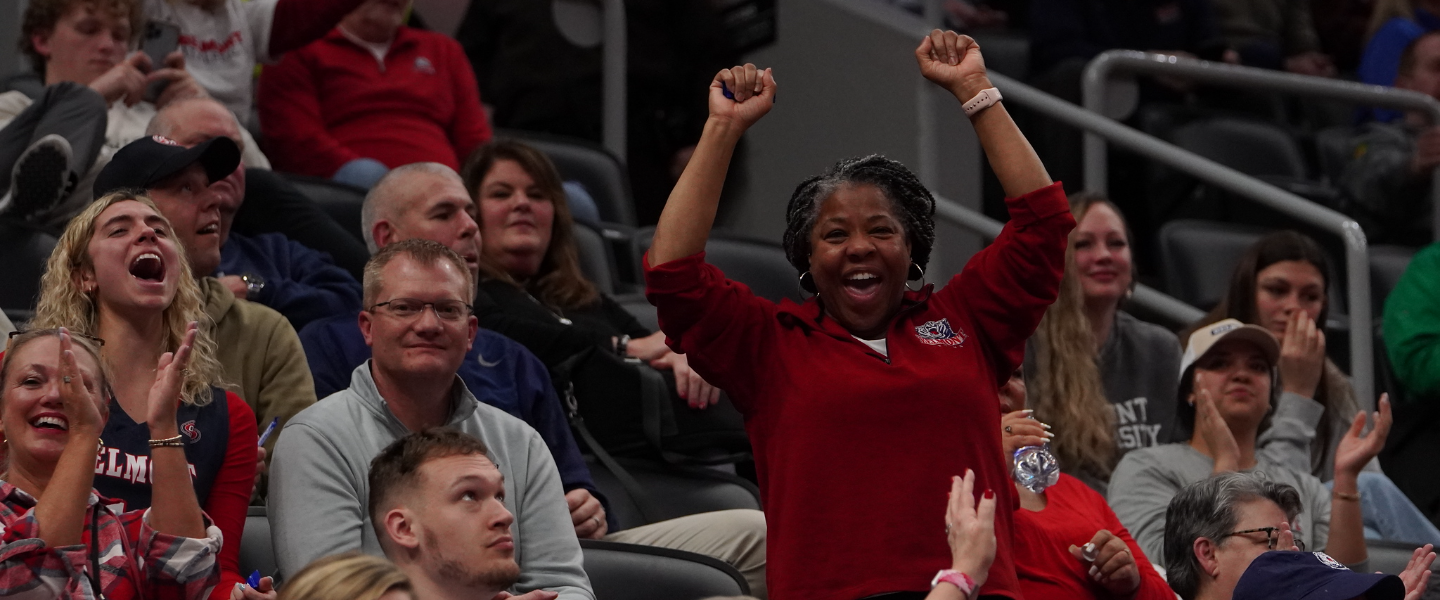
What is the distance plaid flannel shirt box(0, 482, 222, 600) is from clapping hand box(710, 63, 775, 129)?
3.10 feet

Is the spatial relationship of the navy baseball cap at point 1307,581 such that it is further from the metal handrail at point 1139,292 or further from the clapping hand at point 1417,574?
the metal handrail at point 1139,292

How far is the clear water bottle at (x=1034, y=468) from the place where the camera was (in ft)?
10.4

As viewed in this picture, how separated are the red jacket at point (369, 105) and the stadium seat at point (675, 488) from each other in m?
1.46

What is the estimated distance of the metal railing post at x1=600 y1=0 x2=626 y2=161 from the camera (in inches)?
223

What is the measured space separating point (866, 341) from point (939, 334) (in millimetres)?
101

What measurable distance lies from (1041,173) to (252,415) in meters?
1.32

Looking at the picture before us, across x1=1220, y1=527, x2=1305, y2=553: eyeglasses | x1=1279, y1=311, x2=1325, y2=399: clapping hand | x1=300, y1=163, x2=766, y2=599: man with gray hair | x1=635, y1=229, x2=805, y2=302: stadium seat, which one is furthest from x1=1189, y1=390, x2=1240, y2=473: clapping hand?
x1=635, y1=229, x2=805, y2=302: stadium seat

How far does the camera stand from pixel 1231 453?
3.73 meters

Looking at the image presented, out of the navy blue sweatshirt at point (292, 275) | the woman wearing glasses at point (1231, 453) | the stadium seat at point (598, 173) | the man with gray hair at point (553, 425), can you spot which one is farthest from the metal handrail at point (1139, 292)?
the navy blue sweatshirt at point (292, 275)

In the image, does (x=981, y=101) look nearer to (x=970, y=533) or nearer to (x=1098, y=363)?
(x=970, y=533)

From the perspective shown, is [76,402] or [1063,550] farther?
[1063,550]

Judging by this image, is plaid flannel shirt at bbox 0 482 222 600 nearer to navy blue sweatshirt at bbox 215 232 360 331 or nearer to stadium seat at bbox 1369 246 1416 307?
navy blue sweatshirt at bbox 215 232 360 331

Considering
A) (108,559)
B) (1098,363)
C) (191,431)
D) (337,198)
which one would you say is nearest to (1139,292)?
(1098,363)

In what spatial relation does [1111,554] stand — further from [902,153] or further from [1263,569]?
[902,153]
